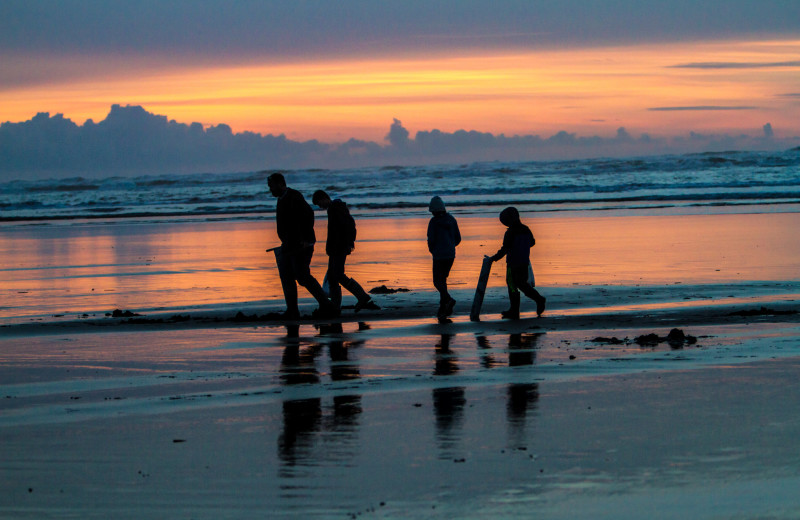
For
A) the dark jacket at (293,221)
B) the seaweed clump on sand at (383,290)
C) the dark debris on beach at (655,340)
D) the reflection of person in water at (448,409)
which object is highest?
the dark jacket at (293,221)

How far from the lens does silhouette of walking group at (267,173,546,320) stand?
38.8 feet

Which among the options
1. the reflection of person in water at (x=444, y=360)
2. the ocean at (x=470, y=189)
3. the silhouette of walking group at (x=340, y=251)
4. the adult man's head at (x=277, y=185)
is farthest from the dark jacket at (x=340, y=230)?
the ocean at (x=470, y=189)

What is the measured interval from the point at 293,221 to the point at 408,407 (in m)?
5.74

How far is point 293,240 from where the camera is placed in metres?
12.1

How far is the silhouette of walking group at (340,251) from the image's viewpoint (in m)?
11.8

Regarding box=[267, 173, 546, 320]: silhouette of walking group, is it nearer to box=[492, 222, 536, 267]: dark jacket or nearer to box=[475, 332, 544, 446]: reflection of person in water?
box=[492, 222, 536, 267]: dark jacket

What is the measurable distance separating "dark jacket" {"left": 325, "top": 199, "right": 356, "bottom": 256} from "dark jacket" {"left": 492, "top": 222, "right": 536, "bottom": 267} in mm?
1924

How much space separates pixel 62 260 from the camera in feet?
68.7

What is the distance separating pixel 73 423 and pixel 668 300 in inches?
342

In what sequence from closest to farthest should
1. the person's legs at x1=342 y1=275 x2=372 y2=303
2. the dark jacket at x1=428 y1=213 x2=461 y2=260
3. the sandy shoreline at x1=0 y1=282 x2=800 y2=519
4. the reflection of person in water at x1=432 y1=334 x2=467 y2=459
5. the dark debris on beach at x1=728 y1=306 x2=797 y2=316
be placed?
the sandy shoreline at x1=0 y1=282 x2=800 y2=519
the reflection of person in water at x1=432 y1=334 x2=467 y2=459
the dark debris on beach at x1=728 y1=306 x2=797 y2=316
the dark jacket at x1=428 y1=213 x2=461 y2=260
the person's legs at x1=342 y1=275 x2=372 y2=303

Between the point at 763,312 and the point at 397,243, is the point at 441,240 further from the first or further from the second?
the point at 397,243

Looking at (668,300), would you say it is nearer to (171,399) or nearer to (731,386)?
(731,386)

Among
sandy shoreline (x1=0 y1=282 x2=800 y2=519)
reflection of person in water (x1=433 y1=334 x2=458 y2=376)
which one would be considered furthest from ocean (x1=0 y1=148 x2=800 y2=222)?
sandy shoreline (x1=0 y1=282 x2=800 y2=519)

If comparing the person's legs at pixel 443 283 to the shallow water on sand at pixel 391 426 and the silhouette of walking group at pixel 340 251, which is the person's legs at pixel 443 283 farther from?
the shallow water on sand at pixel 391 426
